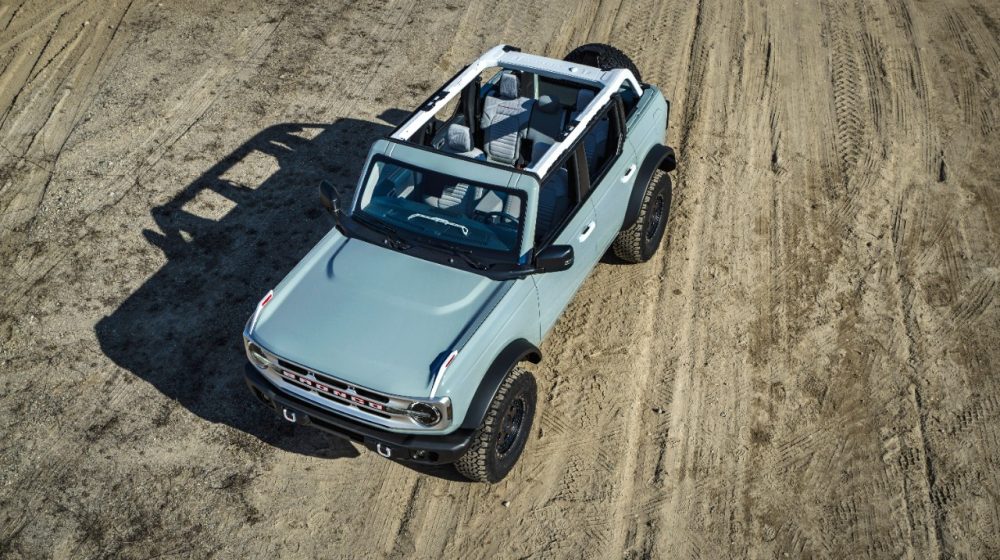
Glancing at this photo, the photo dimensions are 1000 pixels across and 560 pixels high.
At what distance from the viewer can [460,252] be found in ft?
21.2

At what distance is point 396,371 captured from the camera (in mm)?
5805

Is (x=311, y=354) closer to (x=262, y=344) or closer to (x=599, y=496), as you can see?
(x=262, y=344)

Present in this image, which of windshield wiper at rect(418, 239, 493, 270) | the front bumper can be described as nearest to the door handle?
windshield wiper at rect(418, 239, 493, 270)

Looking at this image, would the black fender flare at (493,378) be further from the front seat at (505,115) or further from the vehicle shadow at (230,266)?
the front seat at (505,115)

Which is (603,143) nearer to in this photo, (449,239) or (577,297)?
(577,297)

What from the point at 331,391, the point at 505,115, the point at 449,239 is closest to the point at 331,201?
the point at 449,239

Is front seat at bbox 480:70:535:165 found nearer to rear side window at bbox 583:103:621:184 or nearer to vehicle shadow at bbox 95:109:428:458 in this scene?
rear side window at bbox 583:103:621:184

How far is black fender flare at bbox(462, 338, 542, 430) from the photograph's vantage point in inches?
236

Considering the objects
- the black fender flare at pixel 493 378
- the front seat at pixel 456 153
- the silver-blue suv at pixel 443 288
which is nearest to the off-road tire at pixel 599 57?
the silver-blue suv at pixel 443 288

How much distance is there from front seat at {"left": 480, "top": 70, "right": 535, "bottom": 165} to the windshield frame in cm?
127

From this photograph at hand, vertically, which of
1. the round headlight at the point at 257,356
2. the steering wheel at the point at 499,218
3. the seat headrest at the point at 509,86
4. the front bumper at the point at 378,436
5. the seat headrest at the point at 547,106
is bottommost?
the front bumper at the point at 378,436

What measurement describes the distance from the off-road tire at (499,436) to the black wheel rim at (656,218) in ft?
7.91

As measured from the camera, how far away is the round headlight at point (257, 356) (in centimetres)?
614

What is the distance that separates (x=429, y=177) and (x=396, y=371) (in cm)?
162
